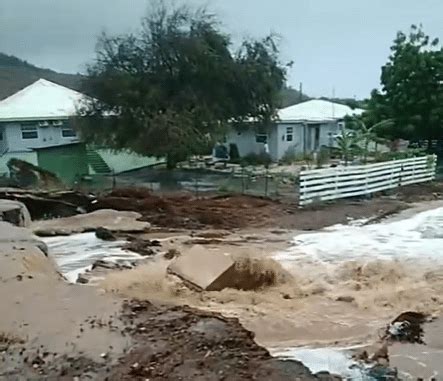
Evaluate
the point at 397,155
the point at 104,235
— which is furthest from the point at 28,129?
the point at 104,235

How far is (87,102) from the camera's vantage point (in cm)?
2422

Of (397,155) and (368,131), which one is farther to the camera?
(368,131)

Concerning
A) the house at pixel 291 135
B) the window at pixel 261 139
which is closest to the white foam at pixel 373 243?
the house at pixel 291 135

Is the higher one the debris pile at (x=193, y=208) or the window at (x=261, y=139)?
the window at (x=261, y=139)

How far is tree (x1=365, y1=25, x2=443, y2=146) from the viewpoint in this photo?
26.3m

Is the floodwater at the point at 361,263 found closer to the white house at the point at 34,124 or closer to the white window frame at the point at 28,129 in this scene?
the white house at the point at 34,124

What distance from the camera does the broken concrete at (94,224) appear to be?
13.8 m

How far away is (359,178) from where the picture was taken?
19.0m

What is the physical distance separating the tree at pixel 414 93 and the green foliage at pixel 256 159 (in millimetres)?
5040

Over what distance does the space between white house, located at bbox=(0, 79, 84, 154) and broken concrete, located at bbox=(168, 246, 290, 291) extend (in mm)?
18040

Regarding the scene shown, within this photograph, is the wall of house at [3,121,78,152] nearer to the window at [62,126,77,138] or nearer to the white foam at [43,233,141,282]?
the window at [62,126,77,138]

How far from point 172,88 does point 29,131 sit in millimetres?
7901

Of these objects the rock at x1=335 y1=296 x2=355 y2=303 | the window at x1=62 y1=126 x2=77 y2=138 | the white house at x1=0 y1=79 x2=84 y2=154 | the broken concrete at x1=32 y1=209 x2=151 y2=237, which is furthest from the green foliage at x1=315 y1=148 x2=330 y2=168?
the rock at x1=335 y1=296 x2=355 y2=303

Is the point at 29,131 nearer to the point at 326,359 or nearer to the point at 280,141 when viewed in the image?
the point at 280,141
